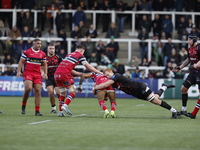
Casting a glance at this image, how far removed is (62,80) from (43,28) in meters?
19.9

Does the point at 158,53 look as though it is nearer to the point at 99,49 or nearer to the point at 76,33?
the point at 99,49

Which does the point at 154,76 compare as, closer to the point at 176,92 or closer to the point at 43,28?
the point at 176,92

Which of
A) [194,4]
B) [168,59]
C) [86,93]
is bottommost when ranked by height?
[86,93]

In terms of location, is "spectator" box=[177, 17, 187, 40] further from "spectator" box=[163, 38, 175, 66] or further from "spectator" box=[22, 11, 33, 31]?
"spectator" box=[22, 11, 33, 31]

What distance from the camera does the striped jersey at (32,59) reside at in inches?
548

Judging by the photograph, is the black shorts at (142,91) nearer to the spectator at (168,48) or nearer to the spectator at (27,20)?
the spectator at (168,48)

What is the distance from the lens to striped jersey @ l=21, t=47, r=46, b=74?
1392 centimetres

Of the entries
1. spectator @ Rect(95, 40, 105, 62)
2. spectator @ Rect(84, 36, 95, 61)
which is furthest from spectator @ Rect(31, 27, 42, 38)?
spectator @ Rect(95, 40, 105, 62)

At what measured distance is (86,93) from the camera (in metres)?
27.4

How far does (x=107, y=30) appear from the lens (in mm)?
32562

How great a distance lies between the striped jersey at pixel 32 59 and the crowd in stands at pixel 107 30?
13270 millimetres

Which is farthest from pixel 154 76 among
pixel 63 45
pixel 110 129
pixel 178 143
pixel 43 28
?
pixel 178 143

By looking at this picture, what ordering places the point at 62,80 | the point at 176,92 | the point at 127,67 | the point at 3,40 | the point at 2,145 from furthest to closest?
the point at 3,40, the point at 127,67, the point at 176,92, the point at 62,80, the point at 2,145

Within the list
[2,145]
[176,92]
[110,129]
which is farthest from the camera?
[176,92]
